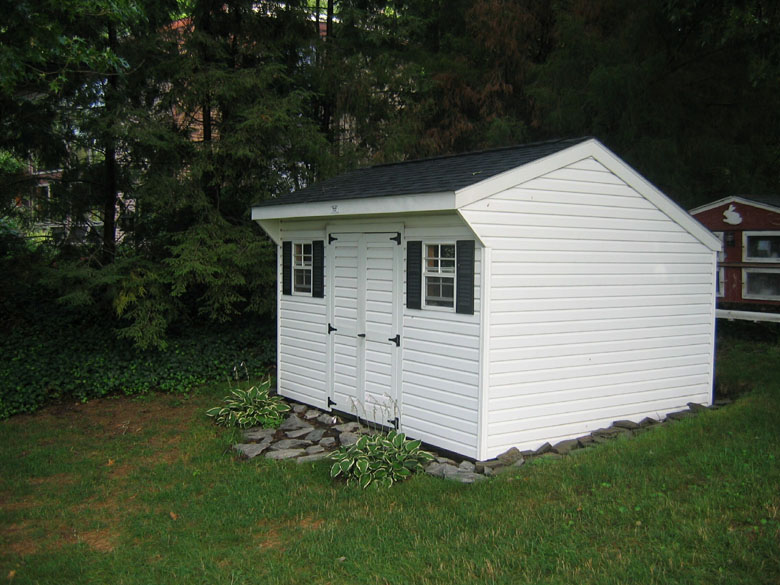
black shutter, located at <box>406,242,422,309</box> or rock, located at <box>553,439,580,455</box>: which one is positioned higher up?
black shutter, located at <box>406,242,422,309</box>

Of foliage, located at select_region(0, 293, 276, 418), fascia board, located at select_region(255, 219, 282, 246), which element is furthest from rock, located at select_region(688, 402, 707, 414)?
foliage, located at select_region(0, 293, 276, 418)

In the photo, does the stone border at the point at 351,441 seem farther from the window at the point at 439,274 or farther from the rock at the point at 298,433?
the window at the point at 439,274

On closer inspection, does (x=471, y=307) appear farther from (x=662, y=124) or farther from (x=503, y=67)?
(x=503, y=67)

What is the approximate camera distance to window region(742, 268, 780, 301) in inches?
406

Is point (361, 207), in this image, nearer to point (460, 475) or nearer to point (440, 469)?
point (440, 469)

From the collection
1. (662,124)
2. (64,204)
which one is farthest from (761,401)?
(64,204)

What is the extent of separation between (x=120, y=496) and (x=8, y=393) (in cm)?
426

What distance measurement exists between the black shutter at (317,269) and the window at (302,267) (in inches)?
7.2

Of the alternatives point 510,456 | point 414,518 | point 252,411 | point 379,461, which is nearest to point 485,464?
point 510,456

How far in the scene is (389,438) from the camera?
6320mm

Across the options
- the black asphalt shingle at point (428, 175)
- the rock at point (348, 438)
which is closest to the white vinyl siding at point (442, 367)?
the black asphalt shingle at point (428, 175)

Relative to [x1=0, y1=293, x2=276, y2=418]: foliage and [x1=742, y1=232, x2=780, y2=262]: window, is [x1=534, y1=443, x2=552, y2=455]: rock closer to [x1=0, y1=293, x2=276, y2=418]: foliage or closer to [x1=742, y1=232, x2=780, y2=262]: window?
[x1=0, y1=293, x2=276, y2=418]: foliage

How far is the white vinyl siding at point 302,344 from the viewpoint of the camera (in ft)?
Result: 27.5

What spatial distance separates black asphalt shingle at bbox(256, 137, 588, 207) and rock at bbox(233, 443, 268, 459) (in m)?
2.84
